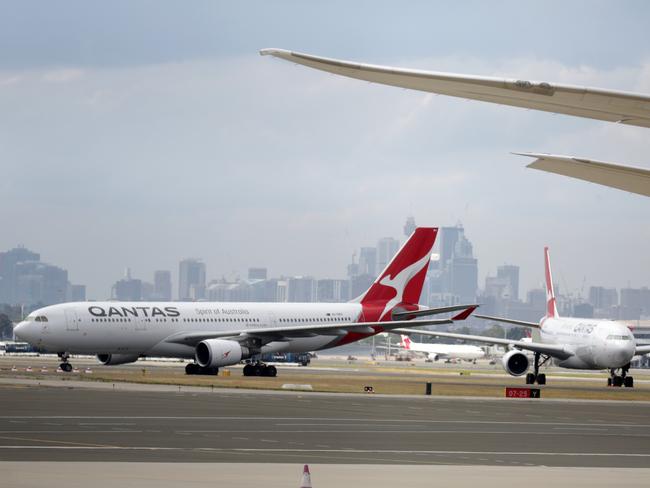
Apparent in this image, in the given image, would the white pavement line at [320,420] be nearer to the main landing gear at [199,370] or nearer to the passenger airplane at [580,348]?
the passenger airplane at [580,348]

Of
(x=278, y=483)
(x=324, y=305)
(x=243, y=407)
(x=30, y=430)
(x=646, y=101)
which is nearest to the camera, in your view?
(x=646, y=101)

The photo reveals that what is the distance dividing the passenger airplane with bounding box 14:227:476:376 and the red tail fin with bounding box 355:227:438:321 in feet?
5.60

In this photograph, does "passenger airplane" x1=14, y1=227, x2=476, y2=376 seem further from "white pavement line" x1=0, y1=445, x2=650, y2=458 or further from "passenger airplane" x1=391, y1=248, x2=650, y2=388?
"white pavement line" x1=0, y1=445, x2=650, y2=458

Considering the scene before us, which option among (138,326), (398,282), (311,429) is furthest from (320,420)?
(398,282)

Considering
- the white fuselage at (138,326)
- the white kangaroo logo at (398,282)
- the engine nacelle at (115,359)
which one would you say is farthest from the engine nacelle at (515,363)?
the engine nacelle at (115,359)

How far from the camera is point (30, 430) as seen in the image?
29734mm

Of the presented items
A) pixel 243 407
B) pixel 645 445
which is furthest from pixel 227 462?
pixel 243 407

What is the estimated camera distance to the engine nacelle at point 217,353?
233 ft

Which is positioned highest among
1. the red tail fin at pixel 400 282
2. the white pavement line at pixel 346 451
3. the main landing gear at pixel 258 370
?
the red tail fin at pixel 400 282

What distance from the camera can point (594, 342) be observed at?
75.9 meters

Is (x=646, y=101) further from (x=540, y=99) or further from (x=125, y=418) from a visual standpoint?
(x=125, y=418)

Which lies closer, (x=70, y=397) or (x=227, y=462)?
(x=227, y=462)

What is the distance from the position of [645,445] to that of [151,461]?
12.6 m

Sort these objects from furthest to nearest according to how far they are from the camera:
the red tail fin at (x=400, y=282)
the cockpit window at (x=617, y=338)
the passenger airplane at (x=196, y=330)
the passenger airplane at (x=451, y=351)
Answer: the passenger airplane at (x=451, y=351), the red tail fin at (x=400, y=282), the cockpit window at (x=617, y=338), the passenger airplane at (x=196, y=330)
